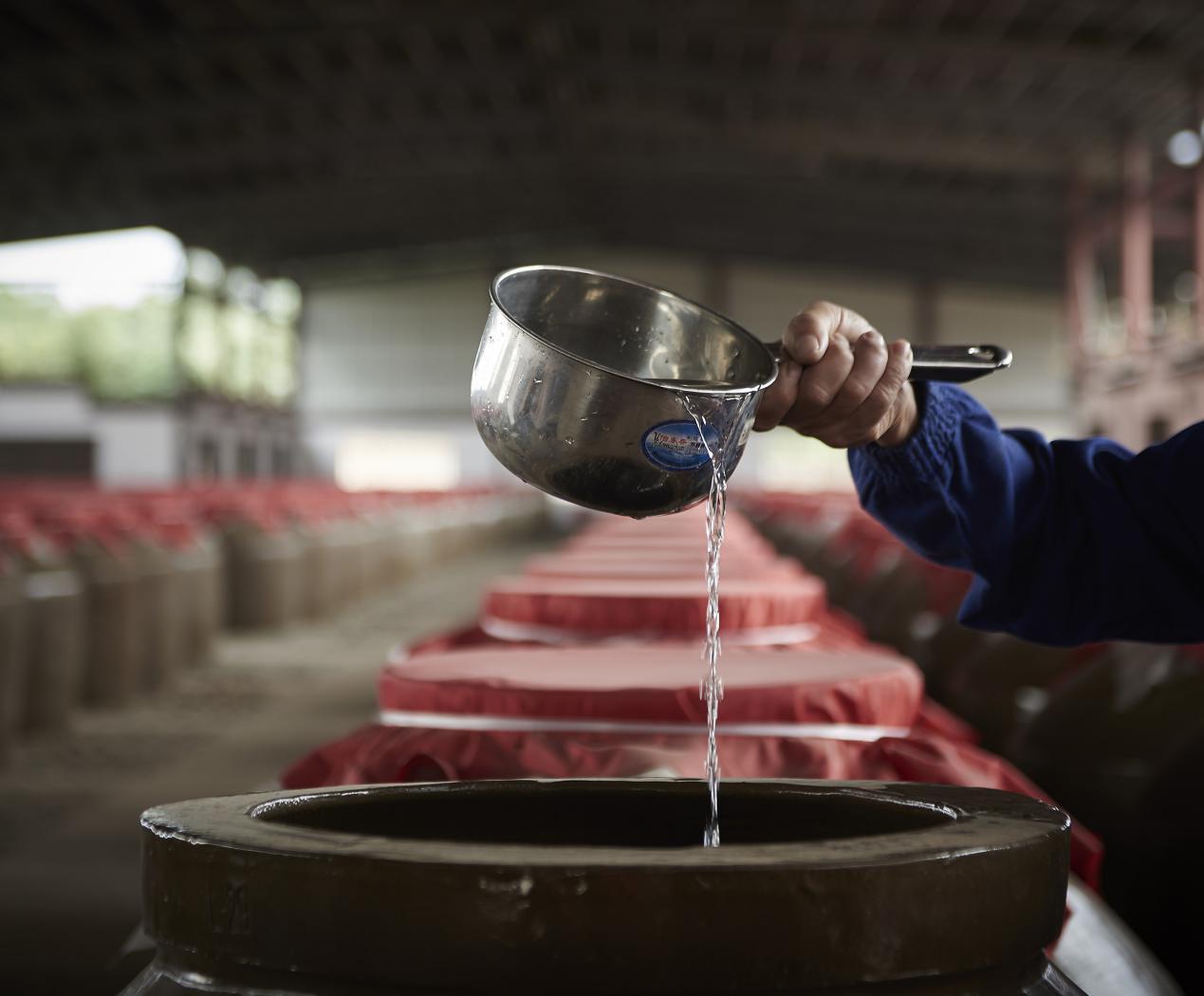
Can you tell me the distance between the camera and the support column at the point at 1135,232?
18391 millimetres

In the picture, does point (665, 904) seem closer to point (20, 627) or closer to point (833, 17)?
point (20, 627)

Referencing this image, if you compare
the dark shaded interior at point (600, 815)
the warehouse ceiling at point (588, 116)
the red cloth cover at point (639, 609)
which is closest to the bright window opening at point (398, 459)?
the warehouse ceiling at point (588, 116)

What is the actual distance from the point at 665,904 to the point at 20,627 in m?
4.46

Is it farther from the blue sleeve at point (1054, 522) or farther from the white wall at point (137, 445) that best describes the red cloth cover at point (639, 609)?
the white wall at point (137, 445)

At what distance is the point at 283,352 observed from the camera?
33.5 meters

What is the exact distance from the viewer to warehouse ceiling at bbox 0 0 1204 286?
1525 centimetres

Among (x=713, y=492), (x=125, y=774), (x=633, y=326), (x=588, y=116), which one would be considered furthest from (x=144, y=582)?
(x=588, y=116)

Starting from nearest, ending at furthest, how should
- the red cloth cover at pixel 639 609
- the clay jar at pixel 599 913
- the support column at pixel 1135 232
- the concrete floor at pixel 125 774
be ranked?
1. the clay jar at pixel 599 913
2. the red cloth cover at pixel 639 609
3. the concrete floor at pixel 125 774
4. the support column at pixel 1135 232

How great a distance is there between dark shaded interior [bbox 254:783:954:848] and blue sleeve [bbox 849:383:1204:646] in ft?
1.84

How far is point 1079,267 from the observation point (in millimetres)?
21656

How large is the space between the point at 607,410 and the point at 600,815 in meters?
0.31

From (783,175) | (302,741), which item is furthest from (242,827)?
(783,175)

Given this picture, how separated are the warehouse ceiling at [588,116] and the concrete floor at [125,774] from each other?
967 centimetres

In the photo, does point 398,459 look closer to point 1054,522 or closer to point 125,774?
point 125,774
